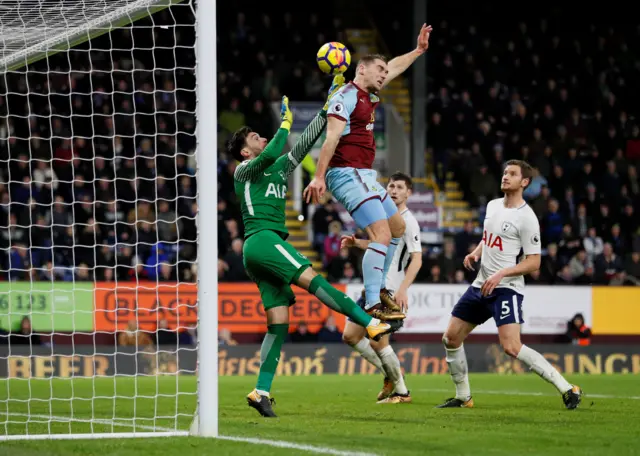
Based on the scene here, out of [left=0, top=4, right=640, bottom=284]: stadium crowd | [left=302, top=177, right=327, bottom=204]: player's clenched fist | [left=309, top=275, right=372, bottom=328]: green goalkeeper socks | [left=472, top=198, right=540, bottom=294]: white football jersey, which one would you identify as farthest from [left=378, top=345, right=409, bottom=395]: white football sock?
[left=0, top=4, right=640, bottom=284]: stadium crowd

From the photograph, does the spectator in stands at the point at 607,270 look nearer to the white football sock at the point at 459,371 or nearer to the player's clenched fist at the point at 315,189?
the white football sock at the point at 459,371

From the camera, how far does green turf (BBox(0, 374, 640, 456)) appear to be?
620 centimetres

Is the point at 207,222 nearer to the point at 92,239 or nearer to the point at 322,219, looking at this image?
the point at 92,239

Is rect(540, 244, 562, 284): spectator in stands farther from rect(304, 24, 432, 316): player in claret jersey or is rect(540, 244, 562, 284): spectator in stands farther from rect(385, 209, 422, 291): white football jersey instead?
rect(304, 24, 432, 316): player in claret jersey

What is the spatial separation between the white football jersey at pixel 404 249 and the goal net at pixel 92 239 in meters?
1.93

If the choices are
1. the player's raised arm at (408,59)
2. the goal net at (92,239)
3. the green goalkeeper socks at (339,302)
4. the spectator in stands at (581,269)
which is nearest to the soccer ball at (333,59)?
the player's raised arm at (408,59)

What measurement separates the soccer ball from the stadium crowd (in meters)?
9.16

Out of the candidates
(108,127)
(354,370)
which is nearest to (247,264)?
(354,370)

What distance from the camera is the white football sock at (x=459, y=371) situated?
9.38m

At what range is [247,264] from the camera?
8.30 m

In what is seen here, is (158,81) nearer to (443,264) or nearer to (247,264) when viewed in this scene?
(443,264)

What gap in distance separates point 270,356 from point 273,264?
76 centimetres

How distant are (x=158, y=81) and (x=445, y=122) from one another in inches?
261

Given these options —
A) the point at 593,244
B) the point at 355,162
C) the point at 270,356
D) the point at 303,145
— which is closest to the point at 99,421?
the point at 270,356
